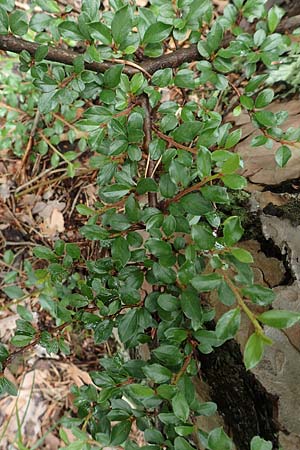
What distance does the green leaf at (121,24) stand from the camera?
3.23ft

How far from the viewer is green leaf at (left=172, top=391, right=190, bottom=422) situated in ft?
2.88

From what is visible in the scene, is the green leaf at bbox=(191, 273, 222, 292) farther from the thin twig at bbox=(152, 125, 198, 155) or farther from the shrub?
the thin twig at bbox=(152, 125, 198, 155)

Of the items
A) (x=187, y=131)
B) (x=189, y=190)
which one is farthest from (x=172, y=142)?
(x=189, y=190)

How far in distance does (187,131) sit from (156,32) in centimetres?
26

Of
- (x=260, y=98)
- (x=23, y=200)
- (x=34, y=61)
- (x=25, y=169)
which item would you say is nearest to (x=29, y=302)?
(x=23, y=200)

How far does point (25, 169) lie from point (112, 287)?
53.7 inches

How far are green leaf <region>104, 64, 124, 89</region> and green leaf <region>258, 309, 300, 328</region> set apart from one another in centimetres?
62

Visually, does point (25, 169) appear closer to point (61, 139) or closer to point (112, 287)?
point (61, 139)

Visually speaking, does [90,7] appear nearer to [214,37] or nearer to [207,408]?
[214,37]

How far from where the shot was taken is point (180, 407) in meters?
0.88

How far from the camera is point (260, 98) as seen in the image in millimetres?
1157

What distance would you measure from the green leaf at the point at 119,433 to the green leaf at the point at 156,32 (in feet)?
2.92

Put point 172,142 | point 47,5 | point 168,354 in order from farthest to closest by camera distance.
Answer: point 47,5
point 172,142
point 168,354

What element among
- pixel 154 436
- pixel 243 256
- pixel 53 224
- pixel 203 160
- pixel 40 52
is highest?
pixel 40 52
